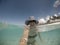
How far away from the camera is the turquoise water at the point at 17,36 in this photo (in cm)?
200

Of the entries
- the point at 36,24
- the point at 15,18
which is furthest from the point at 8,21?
the point at 36,24

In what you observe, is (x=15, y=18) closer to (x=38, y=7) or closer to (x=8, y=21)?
(x=8, y=21)

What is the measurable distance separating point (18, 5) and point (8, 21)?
20 centimetres

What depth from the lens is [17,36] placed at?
6.66 feet

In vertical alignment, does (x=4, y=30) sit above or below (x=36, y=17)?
below

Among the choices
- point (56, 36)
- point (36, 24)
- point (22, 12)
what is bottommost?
point (56, 36)

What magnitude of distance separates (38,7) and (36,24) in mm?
180

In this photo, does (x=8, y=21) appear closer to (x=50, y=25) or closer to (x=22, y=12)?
(x=22, y=12)

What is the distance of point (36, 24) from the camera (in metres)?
2.04

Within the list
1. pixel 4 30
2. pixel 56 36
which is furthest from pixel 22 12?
pixel 56 36

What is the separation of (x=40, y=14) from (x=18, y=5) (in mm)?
250

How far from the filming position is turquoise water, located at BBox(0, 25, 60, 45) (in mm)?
2004

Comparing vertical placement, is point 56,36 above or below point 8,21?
below

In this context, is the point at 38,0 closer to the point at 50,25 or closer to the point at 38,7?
the point at 38,7
